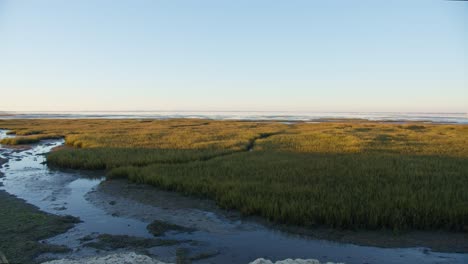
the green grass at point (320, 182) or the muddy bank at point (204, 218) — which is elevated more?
the green grass at point (320, 182)

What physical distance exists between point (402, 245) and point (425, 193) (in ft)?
13.1

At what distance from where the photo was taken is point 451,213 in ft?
33.2

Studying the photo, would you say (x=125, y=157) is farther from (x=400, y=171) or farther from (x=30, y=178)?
(x=400, y=171)

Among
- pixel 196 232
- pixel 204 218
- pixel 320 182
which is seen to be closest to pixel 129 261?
pixel 196 232

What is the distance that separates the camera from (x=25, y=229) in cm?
998

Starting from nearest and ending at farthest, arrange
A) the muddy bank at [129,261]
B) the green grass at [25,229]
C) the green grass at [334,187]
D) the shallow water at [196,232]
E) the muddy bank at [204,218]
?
the muddy bank at [129,261] → the green grass at [25,229] → the shallow water at [196,232] → the muddy bank at [204,218] → the green grass at [334,187]

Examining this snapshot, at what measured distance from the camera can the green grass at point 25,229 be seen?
27.1 feet

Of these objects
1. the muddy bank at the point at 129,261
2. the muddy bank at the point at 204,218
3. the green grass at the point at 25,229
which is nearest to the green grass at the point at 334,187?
the muddy bank at the point at 204,218

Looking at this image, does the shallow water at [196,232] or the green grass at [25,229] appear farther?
the shallow water at [196,232]

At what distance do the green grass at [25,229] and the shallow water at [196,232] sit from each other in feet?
1.46

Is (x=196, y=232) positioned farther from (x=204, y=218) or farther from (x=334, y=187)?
(x=334, y=187)

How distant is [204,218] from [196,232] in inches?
49.3

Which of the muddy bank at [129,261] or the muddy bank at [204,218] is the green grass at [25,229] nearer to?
the muddy bank at [129,261]

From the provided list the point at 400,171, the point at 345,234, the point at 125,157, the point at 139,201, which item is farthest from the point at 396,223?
the point at 125,157
